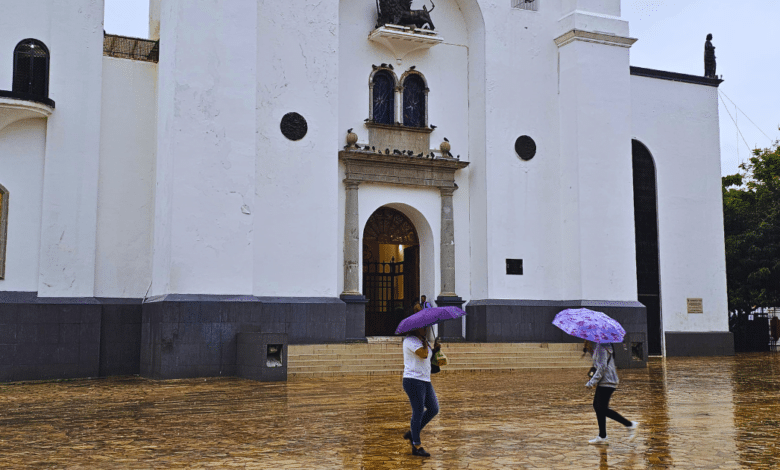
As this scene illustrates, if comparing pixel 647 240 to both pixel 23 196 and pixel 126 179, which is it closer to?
pixel 126 179

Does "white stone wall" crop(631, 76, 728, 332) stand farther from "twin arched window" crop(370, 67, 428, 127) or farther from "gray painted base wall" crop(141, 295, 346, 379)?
"gray painted base wall" crop(141, 295, 346, 379)

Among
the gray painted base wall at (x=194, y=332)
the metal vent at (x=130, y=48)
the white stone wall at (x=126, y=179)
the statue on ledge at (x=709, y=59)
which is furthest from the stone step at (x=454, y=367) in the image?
the statue on ledge at (x=709, y=59)

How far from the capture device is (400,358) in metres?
17.8

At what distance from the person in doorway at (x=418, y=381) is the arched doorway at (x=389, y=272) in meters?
13.5

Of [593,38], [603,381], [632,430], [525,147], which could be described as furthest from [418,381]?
[593,38]

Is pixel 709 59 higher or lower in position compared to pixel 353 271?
higher

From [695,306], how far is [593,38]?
848cm

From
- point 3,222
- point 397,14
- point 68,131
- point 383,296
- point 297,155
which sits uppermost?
point 397,14

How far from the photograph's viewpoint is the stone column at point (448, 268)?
21.0 meters

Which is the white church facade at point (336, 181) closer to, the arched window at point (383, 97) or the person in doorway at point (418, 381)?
the arched window at point (383, 97)

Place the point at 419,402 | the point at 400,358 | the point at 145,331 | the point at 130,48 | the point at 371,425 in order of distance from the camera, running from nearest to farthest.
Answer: the point at 419,402, the point at 371,425, the point at 145,331, the point at 400,358, the point at 130,48

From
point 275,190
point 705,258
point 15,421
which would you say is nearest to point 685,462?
point 15,421

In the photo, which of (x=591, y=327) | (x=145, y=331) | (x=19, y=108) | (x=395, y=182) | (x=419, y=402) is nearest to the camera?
(x=419, y=402)

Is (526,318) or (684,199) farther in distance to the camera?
(684,199)
